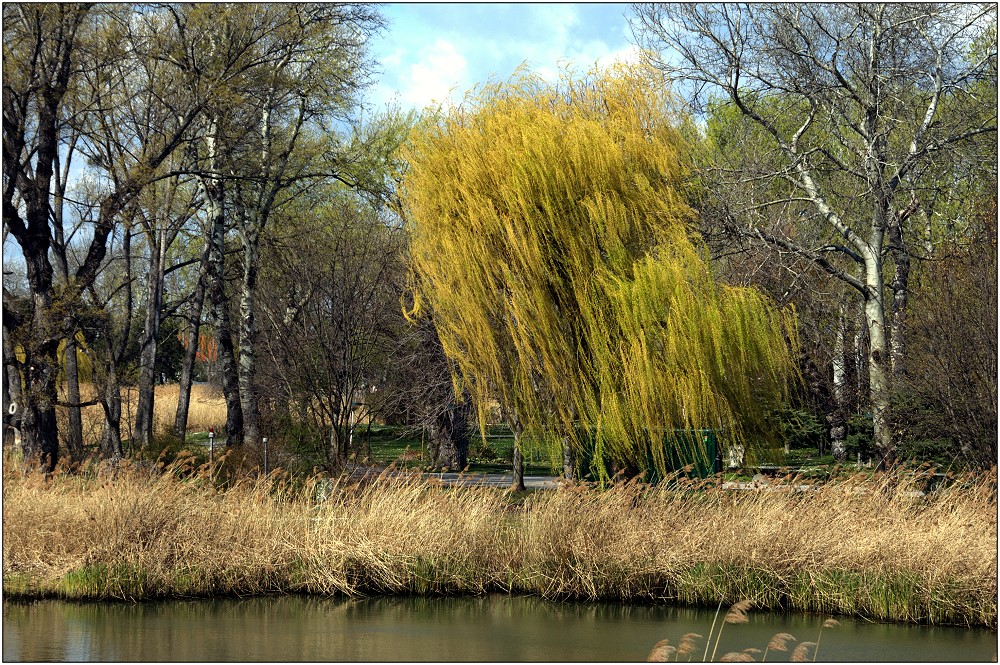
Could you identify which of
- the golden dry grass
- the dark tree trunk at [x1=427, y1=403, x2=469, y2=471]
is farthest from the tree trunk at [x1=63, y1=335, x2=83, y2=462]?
the dark tree trunk at [x1=427, y1=403, x2=469, y2=471]

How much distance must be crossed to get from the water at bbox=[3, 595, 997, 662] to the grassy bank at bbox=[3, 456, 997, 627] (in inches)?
10.3

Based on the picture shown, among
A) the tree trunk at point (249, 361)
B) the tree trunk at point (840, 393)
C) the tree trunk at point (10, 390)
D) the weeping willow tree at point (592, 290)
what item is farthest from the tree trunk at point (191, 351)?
the tree trunk at point (840, 393)

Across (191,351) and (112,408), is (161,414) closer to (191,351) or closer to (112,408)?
(191,351)

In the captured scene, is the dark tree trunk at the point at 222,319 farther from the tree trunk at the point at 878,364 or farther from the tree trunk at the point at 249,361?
the tree trunk at the point at 878,364

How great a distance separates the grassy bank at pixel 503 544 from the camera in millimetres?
10320

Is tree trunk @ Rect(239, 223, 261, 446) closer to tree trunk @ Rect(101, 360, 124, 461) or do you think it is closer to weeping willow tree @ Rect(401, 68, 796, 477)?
tree trunk @ Rect(101, 360, 124, 461)

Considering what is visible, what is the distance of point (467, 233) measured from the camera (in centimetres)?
1570

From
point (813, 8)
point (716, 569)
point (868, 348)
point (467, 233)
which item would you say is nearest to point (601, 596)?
point (716, 569)

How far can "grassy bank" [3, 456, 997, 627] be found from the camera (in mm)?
10320

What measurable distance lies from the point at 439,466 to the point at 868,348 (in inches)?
372

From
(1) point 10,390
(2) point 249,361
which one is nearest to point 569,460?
(2) point 249,361

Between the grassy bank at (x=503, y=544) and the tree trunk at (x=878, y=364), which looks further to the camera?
the tree trunk at (x=878, y=364)

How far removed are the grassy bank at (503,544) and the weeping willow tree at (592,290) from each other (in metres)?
3.93

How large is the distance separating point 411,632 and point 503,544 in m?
2.00
